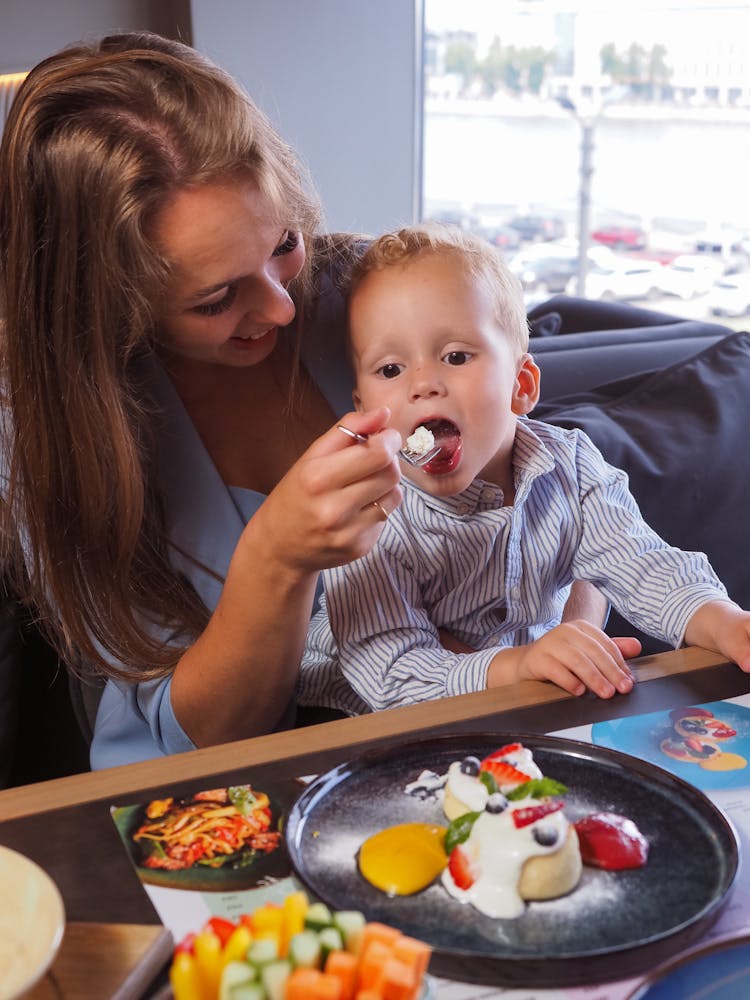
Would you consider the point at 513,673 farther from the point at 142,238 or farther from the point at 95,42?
the point at 95,42

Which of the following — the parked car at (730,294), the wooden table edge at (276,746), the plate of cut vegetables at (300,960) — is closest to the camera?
the plate of cut vegetables at (300,960)

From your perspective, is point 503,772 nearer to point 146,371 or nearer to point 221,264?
point 221,264

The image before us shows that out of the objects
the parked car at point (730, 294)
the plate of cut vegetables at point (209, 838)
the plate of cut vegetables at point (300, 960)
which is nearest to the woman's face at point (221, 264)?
the plate of cut vegetables at point (209, 838)

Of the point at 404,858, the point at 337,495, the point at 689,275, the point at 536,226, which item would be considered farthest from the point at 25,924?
the point at 689,275

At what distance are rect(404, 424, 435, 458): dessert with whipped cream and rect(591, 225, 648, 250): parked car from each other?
388 cm

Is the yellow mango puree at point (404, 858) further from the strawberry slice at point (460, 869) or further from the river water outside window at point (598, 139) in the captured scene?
the river water outside window at point (598, 139)

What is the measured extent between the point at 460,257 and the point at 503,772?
690 mm

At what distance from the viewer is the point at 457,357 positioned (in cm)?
133

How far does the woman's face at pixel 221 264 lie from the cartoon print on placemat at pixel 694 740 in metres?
0.57

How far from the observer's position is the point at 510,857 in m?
0.76

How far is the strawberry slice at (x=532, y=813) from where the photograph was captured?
780mm

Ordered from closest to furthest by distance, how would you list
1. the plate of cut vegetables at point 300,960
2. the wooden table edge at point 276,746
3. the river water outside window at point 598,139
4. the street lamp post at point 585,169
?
the plate of cut vegetables at point 300,960 < the wooden table edge at point 276,746 < the river water outside window at point 598,139 < the street lamp post at point 585,169

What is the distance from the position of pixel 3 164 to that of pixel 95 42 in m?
0.21

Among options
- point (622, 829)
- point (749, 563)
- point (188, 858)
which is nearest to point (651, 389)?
point (749, 563)
